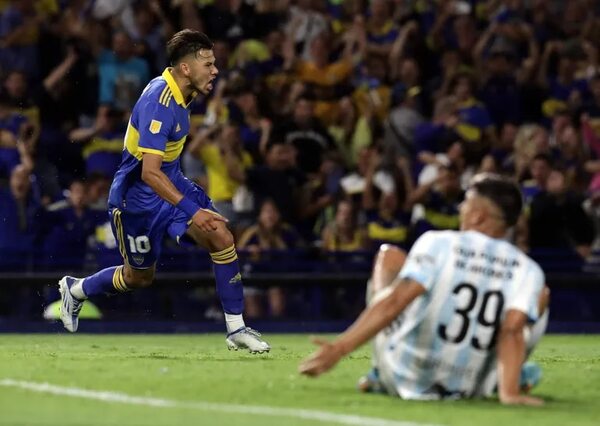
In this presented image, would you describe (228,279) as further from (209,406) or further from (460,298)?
(460,298)

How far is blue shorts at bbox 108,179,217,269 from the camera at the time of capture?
11656 mm

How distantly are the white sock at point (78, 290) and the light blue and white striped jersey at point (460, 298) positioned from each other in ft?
17.9

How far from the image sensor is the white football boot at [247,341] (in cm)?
1158

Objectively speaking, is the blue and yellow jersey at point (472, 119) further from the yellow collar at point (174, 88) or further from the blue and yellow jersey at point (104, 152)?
the yellow collar at point (174, 88)

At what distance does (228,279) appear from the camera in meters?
11.7

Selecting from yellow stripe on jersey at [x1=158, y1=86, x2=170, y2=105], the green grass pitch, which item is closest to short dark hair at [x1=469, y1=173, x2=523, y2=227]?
→ the green grass pitch

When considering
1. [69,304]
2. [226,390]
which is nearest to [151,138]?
[69,304]

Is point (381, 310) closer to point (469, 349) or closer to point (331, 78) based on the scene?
point (469, 349)

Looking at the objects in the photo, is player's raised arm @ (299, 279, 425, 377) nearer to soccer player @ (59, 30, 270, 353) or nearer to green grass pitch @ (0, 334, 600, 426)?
green grass pitch @ (0, 334, 600, 426)

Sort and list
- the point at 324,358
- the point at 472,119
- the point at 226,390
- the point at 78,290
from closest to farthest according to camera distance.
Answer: the point at 324,358, the point at 226,390, the point at 78,290, the point at 472,119

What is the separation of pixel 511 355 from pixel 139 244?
513 cm

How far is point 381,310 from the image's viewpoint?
722 centimetres

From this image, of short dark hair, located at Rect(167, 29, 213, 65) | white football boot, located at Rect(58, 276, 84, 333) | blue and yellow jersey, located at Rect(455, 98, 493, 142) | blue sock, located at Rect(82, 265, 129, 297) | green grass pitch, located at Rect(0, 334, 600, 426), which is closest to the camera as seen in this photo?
green grass pitch, located at Rect(0, 334, 600, 426)


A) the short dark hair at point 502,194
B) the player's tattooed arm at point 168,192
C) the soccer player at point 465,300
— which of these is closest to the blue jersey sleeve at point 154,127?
the player's tattooed arm at point 168,192
